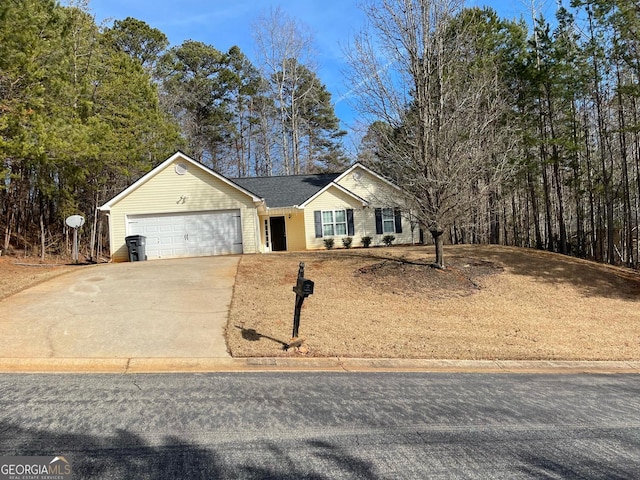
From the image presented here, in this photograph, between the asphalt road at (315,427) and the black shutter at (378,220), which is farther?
the black shutter at (378,220)

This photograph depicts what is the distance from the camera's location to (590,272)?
578 inches

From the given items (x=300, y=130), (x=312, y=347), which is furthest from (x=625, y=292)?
(x=300, y=130)

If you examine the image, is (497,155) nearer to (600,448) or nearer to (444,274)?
(444,274)

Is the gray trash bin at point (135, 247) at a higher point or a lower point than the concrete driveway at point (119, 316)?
higher

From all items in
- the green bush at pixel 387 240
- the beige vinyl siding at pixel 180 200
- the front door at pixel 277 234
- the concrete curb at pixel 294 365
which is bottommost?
the concrete curb at pixel 294 365

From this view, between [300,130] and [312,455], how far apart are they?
35.1m

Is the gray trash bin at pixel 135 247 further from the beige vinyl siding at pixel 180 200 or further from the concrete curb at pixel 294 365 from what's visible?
the concrete curb at pixel 294 365

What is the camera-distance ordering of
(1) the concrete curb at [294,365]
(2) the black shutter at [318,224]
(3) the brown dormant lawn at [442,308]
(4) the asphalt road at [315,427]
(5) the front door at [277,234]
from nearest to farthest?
1. (4) the asphalt road at [315,427]
2. (1) the concrete curb at [294,365]
3. (3) the brown dormant lawn at [442,308]
4. (2) the black shutter at [318,224]
5. (5) the front door at [277,234]

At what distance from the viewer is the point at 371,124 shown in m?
13.4

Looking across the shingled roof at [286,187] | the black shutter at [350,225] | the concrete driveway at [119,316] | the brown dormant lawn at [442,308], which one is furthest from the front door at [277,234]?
the concrete driveway at [119,316]

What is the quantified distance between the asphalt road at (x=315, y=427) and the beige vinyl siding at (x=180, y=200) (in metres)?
14.3

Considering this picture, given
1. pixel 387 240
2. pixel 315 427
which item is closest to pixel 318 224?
pixel 387 240

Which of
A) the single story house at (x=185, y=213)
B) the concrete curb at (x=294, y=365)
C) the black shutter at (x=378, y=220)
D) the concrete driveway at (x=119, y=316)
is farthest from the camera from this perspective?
the black shutter at (x=378, y=220)

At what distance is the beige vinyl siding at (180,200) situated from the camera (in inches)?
741
